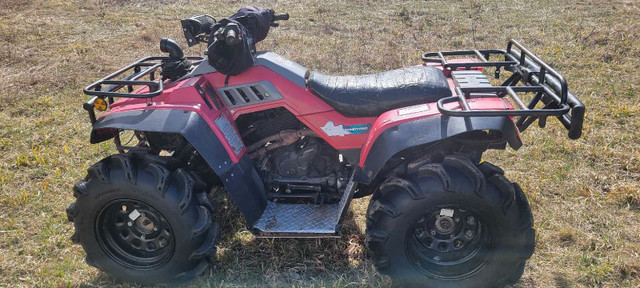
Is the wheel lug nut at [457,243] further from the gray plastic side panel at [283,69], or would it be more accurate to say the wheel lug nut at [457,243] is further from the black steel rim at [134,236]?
the black steel rim at [134,236]

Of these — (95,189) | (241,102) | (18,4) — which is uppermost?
(241,102)

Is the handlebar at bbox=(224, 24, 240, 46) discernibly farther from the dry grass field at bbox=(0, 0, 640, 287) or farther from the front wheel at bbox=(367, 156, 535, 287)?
the dry grass field at bbox=(0, 0, 640, 287)

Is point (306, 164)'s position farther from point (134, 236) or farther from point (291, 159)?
point (134, 236)

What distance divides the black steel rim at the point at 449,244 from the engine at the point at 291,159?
2.33ft

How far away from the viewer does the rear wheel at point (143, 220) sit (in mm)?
3373

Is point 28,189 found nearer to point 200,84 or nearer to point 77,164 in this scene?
point 77,164

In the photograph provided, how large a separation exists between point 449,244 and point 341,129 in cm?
112

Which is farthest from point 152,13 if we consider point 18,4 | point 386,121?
point 386,121

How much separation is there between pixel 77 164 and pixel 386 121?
396cm

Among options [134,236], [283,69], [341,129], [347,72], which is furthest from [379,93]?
[347,72]

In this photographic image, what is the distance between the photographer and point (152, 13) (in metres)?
13.1

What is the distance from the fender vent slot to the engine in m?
0.22

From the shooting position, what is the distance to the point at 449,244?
3.51 metres

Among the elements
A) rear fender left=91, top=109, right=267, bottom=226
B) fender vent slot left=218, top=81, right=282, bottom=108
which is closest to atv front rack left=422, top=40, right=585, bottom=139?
fender vent slot left=218, top=81, right=282, bottom=108
